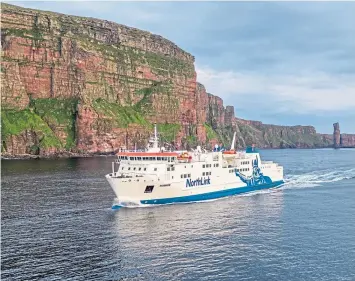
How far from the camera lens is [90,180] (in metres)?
114

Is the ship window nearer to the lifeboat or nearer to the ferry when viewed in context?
the ferry

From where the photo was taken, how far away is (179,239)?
171 ft

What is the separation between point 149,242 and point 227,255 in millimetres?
9925

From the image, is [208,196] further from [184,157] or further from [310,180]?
[310,180]

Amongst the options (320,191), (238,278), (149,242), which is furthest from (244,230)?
(320,191)

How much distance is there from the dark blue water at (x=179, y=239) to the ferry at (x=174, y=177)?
298 cm

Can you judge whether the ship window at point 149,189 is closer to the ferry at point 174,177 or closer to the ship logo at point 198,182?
the ferry at point 174,177

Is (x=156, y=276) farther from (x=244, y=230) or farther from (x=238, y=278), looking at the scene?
(x=244, y=230)

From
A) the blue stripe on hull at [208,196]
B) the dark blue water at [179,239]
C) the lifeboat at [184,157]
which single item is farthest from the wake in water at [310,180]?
the lifeboat at [184,157]

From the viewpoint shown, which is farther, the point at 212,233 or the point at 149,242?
the point at 212,233

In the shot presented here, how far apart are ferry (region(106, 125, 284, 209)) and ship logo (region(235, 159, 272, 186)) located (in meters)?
0.21

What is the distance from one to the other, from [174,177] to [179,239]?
980 inches

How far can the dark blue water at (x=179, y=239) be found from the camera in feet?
134

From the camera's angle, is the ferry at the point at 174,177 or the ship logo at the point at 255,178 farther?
the ship logo at the point at 255,178
